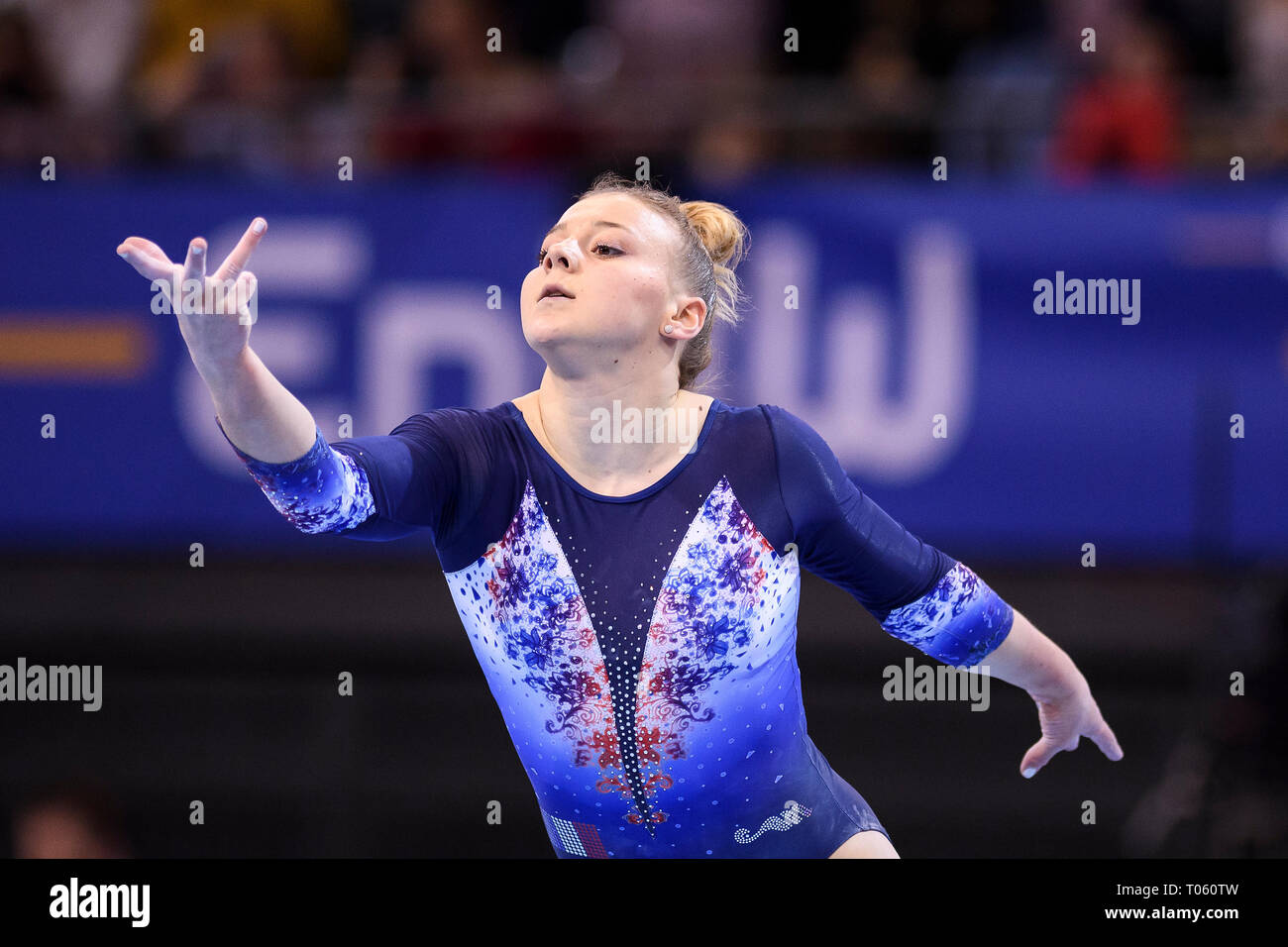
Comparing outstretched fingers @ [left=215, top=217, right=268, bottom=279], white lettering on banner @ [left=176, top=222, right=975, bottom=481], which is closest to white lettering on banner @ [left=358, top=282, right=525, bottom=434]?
white lettering on banner @ [left=176, top=222, right=975, bottom=481]

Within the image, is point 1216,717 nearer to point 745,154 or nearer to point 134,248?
point 745,154

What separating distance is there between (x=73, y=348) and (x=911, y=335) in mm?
2870

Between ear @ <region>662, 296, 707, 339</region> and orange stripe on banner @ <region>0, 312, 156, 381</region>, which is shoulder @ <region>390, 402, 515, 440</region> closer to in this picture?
ear @ <region>662, 296, 707, 339</region>

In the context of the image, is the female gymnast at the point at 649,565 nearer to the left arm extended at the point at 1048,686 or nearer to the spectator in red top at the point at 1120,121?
the left arm extended at the point at 1048,686

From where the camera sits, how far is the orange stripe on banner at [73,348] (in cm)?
523

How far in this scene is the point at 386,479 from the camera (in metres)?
2.20

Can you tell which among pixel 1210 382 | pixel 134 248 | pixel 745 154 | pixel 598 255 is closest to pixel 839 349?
pixel 745 154

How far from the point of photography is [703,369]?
2.66m

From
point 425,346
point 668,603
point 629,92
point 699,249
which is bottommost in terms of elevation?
point 668,603

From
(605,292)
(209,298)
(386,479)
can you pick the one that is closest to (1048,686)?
Result: (605,292)

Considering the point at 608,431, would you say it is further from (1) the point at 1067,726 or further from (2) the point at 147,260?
(1) the point at 1067,726

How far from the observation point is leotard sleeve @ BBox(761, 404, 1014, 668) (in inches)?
94.3

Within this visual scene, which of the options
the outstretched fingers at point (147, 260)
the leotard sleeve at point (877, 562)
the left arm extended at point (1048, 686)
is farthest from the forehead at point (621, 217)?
the left arm extended at point (1048, 686)

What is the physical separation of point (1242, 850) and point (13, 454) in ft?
13.4
